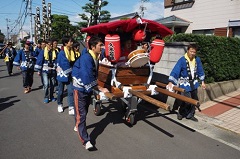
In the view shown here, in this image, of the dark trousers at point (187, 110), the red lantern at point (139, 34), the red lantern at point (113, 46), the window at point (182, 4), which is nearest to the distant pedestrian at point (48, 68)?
the red lantern at point (113, 46)

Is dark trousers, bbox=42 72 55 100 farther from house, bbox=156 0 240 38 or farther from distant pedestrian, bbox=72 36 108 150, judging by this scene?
house, bbox=156 0 240 38

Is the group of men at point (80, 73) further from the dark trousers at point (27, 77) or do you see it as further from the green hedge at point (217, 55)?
the green hedge at point (217, 55)

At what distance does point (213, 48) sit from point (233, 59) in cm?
157

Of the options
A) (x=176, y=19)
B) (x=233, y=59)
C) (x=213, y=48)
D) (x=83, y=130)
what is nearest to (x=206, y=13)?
(x=176, y=19)

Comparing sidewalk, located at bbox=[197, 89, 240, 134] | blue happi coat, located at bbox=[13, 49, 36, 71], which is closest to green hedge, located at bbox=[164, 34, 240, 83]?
sidewalk, located at bbox=[197, 89, 240, 134]

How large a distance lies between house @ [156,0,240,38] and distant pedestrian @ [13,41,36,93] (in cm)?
972

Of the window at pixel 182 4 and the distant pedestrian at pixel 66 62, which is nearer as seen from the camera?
the distant pedestrian at pixel 66 62

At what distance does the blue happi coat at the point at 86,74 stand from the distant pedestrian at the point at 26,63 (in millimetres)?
5112

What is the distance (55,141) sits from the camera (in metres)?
4.02

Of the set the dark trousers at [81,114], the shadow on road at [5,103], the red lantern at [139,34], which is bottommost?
the shadow on road at [5,103]

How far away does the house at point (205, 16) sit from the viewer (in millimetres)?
12148

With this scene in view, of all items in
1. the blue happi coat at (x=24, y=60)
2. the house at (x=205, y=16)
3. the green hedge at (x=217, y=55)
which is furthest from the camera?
the house at (x=205, y=16)

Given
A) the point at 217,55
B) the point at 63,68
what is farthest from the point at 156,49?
the point at 217,55

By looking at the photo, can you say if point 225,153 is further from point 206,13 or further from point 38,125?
point 206,13
